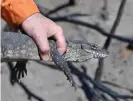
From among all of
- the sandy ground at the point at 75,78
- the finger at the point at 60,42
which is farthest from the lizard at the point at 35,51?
the sandy ground at the point at 75,78

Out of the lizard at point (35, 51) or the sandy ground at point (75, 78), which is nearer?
the lizard at point (35, 51)

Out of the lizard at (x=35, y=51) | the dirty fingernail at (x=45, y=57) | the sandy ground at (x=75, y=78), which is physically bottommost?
the sandy ground at (x=75, y=78)

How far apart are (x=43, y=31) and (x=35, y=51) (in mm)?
144

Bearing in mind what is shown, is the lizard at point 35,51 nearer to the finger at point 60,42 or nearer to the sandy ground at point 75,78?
the finger at point 60,42

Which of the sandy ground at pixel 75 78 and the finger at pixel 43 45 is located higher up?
the finger at pixel 43 45

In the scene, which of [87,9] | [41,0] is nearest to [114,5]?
[87,9]

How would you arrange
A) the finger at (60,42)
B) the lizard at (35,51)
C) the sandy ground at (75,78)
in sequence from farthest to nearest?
the sandy ground at (75,78), the finger at (60,42), the lizard at (35,51)

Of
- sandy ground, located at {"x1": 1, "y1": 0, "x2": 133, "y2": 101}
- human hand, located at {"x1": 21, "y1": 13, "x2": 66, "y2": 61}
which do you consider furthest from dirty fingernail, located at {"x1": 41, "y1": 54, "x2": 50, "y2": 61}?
sandy ground, located at {"x1": 1, "y1": 0, "x2": 133, "y2": 101}

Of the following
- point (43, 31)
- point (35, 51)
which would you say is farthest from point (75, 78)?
point (35, 51)

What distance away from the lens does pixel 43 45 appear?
0.97 m

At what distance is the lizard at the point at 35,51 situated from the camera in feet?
2.87

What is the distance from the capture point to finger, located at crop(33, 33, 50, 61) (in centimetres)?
94

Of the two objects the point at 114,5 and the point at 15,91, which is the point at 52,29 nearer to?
the point at 15,91

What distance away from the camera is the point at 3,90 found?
196 cm
